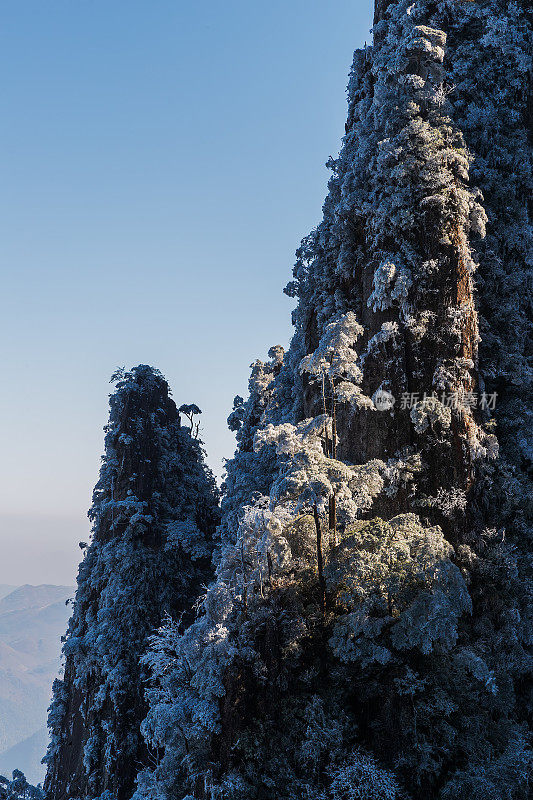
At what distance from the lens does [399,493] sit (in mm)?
19828

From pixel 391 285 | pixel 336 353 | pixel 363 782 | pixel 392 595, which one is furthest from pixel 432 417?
pixel 363 782

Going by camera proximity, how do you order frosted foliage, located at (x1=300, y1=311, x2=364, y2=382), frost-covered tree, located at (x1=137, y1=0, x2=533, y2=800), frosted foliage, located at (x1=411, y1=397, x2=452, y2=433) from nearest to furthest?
frost-covered tree, located at (x1=137, y1=0, x2=533, y2=800) < frosted foliage, located at (x1=300, y1=311, x2=364, y2=382) < frosted foliage, located at (x1=411, y1=397, x2=452, y2=433)

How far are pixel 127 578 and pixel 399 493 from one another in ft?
56.5

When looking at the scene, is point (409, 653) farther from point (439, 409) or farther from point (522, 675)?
point (439, 409)

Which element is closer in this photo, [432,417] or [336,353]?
[336,353]

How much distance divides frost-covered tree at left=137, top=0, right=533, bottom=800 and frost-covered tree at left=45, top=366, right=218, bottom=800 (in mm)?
5900

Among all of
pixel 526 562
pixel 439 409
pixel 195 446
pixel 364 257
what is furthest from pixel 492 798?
pixel 195 446

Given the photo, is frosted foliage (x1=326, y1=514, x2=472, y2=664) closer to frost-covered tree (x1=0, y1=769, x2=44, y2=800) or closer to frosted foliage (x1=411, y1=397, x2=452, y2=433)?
frosted foliage (x1=411, y1=397, x2=452, y2=433)

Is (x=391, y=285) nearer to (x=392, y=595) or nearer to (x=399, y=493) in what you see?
(x=399, y=493)

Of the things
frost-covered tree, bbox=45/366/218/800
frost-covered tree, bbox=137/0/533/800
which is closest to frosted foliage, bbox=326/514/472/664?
frost-covered tree, bbox=137/0/533/800

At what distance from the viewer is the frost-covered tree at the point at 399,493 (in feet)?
51.6

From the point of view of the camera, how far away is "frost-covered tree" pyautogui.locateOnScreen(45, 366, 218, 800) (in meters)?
29.1

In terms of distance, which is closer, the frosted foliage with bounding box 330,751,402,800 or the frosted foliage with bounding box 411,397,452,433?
the frosted foliage with bounding box 330,751,402,800

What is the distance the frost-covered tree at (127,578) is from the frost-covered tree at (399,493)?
19.4 feet
